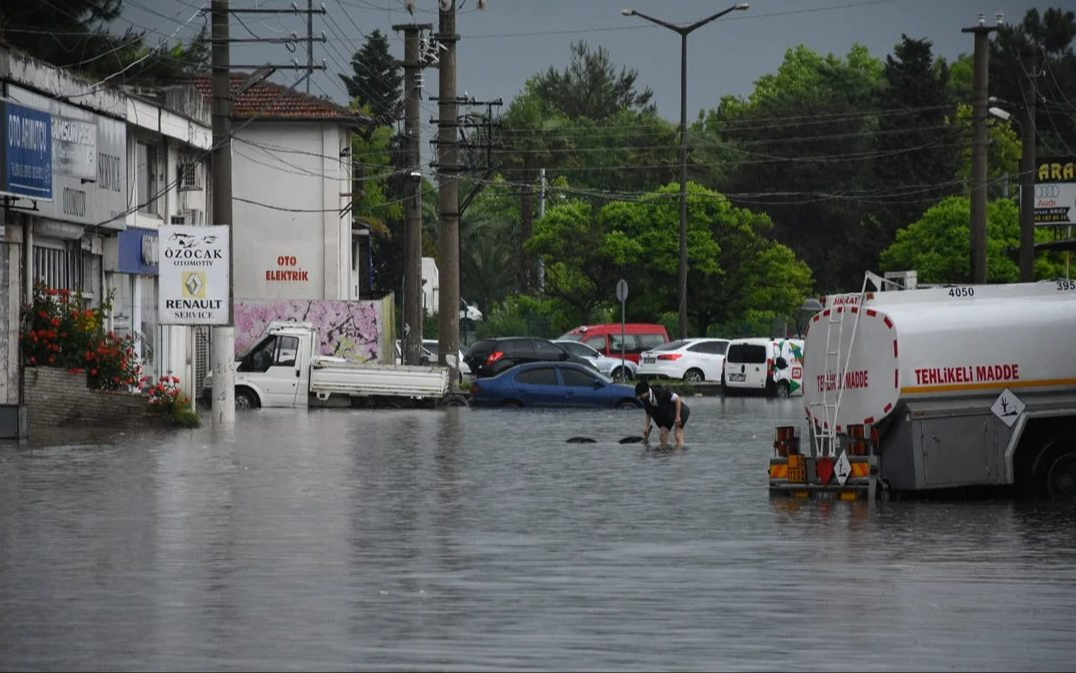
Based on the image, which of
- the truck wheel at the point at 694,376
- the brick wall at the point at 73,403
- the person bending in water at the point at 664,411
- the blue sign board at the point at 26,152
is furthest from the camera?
the truck wheel at the point at 694,376

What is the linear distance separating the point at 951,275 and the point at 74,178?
5717 cm

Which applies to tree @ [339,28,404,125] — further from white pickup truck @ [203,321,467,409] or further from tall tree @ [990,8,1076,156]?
white pickup truck @ [203,321,467,409]

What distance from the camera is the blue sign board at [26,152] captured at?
33.0m

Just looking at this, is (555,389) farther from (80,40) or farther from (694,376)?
(80,40)

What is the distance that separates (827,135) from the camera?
120000 millimetres

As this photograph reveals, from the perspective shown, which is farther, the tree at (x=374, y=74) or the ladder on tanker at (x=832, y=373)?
the tree at (x=374, y=74)

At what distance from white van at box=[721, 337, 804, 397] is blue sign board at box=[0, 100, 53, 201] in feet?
89.7

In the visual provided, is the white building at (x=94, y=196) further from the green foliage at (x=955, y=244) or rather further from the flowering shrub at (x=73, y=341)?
the green foliage at (x=955, y=244)

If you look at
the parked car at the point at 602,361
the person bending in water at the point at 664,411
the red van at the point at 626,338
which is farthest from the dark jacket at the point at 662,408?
the red van at the point at 626,338

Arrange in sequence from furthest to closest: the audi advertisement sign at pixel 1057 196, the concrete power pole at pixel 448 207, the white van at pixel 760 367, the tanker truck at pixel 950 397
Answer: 1. the white van at pixel 760 367
2. the concrete power pole at pixel 448 207
3. the audi advertisement sign at pixel 1057 196
4. the tanker truck at pixel 950 397

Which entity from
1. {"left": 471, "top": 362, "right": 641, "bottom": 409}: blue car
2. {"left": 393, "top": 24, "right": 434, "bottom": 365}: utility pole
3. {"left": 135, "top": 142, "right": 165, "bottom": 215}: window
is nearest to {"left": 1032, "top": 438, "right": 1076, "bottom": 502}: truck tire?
{"left": 471, "top": 362, "right": 641, "bottom": 409}: blue car

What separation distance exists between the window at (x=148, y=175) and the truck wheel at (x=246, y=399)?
483 cm

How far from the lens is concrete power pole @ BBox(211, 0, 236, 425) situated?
38750 mm

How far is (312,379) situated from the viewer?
4912 centimetres
